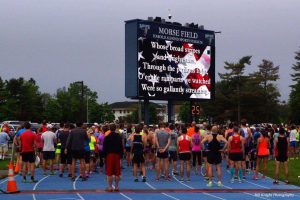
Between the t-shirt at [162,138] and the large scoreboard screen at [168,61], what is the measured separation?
36.1 feet

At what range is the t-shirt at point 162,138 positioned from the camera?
19.9 metres

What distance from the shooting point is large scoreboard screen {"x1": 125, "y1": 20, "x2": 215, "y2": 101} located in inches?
1228

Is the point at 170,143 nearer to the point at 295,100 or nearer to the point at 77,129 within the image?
the point at 77,129

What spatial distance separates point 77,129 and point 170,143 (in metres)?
3.45

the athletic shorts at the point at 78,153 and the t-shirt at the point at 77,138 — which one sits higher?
the t-shirt at the point at 77,138

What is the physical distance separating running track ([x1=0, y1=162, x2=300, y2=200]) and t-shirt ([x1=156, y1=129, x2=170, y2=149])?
1276 millimetres

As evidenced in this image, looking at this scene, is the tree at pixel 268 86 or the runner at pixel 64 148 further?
the tree at pixel 268 86

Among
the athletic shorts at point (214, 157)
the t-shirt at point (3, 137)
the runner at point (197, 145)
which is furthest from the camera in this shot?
the t-shirt at point (3, 137)

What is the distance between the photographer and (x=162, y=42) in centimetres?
3231

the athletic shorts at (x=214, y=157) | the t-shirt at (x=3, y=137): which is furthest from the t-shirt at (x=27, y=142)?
the t-shirt at (x=3, y=137)

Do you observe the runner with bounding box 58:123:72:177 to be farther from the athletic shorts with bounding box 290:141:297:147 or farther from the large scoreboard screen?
the athletic shorts with bounding box 290:141:297:147

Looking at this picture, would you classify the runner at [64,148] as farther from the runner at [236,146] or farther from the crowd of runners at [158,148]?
the runner at [236,146]

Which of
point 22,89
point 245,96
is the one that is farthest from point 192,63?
point 22,89

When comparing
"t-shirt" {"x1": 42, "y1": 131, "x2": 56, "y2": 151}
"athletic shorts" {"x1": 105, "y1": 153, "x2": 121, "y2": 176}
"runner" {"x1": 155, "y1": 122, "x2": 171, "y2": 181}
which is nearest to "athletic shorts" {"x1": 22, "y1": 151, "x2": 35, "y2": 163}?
"t-shirt" {"x1": 42, "y1": 131, "x2": 56, "y2": 151}
